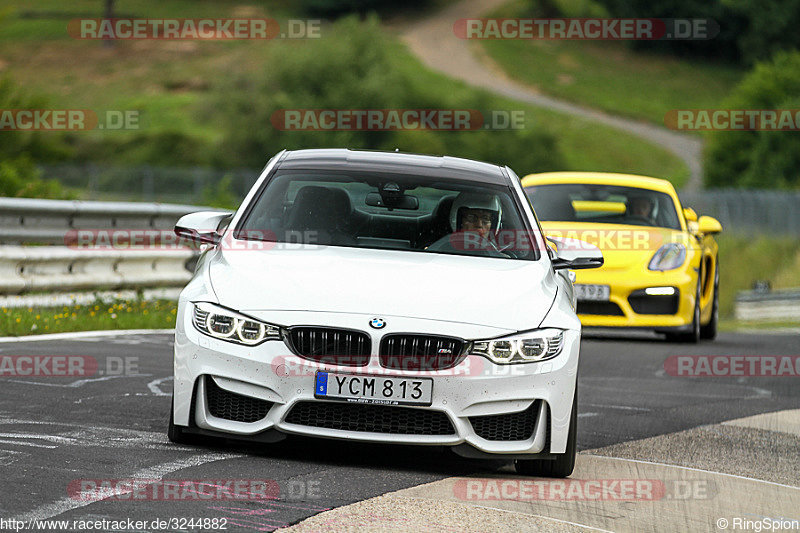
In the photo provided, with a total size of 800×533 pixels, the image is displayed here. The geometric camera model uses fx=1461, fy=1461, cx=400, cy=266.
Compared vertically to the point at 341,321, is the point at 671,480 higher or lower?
lower

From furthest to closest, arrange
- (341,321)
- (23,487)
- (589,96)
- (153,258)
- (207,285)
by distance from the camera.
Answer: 1. (589,96)
2. (153,258)
3. (207,285)
4. (341,321)
5. (23,487)

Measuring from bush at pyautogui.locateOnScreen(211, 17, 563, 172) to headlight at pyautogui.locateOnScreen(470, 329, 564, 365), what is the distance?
5447cm

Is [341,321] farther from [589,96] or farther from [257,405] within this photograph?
[589,96]

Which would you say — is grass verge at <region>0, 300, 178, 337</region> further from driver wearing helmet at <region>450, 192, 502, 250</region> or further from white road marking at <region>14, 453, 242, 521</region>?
white road marking at <region>14, 453, 242, 521</region>

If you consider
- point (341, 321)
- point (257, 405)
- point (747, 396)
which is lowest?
point (747, 396)

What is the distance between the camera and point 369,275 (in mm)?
6703

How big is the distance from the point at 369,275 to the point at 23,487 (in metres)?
1.89

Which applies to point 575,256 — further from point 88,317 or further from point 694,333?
point 694,333

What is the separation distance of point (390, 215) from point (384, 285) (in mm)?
1286

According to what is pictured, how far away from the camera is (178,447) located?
6.72 m

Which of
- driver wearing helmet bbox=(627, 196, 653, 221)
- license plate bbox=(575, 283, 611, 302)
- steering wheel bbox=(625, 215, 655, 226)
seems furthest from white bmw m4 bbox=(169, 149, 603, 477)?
driver wearing helmet bbox=(627, 196, 653, 221)

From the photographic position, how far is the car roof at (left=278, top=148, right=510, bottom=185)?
7945mm

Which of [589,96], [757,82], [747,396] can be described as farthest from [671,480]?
[589,96]

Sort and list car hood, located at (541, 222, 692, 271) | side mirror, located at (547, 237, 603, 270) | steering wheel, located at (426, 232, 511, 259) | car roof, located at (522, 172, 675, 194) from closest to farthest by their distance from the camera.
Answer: steering wheel, located at (426, 232, 511, 259)
side mirror, located at (547, 237, 603, 270)
car hood, located at (541, 222, 692, 271)
car roof, located at (522, 172, 675, 194)
